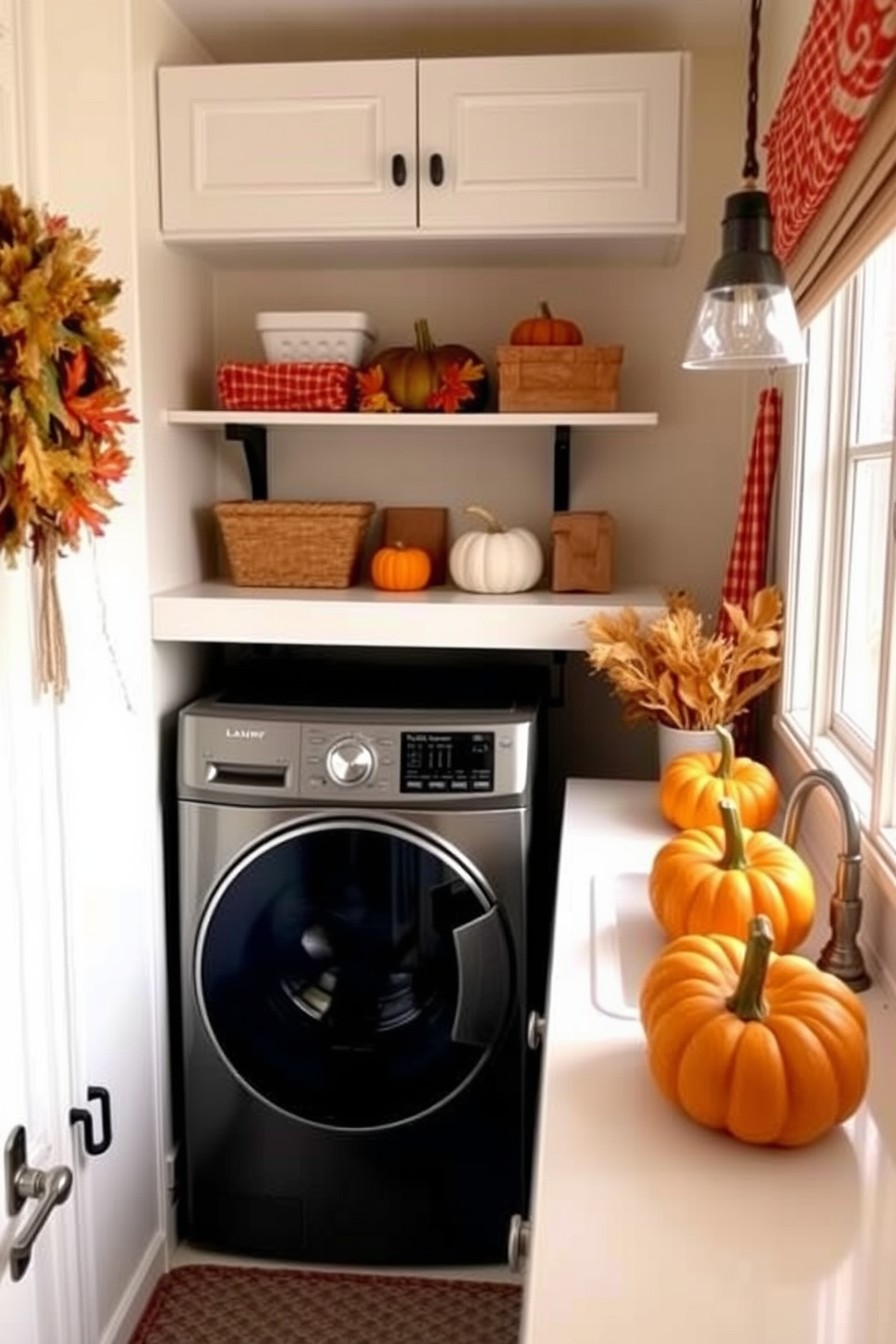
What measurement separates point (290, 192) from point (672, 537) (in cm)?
112

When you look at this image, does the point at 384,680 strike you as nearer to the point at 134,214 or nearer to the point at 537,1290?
the point at 134,214

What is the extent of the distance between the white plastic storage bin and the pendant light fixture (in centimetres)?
108

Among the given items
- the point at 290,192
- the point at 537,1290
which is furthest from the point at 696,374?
the point at 537,1290

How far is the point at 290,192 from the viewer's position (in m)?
2.19

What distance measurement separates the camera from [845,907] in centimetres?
134

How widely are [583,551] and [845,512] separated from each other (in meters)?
0.57

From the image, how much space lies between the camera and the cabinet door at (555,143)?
2.11 meters

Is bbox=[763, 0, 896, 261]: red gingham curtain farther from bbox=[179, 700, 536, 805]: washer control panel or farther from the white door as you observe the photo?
the white door

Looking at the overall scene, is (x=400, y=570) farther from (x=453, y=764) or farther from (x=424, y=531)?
(x=453, y=764)

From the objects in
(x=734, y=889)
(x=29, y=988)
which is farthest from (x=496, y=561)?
(x=29, y=988)

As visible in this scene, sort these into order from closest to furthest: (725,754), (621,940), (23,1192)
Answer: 1. (621,940)
2. (23,1192)
3. (725,754)

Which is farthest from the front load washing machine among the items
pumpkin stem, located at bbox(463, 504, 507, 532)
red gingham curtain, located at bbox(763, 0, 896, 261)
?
red gingham curtain, located at bbox(763, 0, 896, 261)

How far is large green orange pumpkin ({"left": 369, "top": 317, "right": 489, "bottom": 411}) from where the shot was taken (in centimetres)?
231

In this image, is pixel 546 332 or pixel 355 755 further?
pixel 546 332
